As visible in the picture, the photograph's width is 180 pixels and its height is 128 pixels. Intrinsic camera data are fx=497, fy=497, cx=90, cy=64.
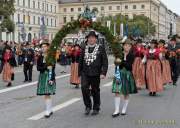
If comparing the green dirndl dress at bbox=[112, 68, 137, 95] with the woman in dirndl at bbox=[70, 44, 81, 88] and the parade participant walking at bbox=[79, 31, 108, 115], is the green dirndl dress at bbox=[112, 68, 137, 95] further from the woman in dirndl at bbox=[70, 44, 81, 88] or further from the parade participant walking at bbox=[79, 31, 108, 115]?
the woman in dirndl at bbox=[70, 44, 81, 88]

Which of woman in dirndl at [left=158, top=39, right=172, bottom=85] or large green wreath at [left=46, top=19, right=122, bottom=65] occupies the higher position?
large green wreath at [left=46, top=19, right=122, bottom=65]

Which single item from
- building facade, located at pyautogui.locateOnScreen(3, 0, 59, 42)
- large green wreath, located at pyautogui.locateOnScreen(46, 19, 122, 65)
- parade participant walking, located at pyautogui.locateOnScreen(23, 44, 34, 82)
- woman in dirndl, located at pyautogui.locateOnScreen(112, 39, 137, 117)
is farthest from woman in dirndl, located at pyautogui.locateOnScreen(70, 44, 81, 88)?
building facade, located at pyautogui.locateOnScreen(3, 0, 59, 42)

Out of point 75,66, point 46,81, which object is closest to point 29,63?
point 75,66

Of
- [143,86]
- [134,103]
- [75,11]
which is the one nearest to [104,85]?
[143,86]

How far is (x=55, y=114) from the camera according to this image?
10.6 m

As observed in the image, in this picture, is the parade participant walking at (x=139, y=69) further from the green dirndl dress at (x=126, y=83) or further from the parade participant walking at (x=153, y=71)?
the green dirndl dress at (x=126, y=83)

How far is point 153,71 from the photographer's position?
1413cm

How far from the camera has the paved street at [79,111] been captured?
9289mm

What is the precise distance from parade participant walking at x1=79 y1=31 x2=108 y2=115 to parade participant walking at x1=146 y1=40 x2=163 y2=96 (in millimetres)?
4050

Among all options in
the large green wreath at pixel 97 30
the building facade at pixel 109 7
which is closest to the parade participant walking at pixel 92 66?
the large green wreath at pixel 97 30

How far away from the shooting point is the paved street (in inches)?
366

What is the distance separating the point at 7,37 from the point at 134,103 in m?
77.3

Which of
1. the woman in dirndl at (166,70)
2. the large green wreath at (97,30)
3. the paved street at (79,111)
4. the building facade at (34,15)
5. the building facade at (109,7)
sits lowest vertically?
the paved street at (79,111)

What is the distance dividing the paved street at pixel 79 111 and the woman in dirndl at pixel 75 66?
37.9 inches
